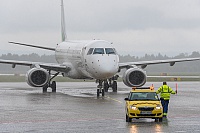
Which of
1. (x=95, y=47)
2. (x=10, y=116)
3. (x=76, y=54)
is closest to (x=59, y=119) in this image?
(x=10, y=116)

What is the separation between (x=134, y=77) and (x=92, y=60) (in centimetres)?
483

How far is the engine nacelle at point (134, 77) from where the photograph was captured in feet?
139

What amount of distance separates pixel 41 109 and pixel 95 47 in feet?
41.4

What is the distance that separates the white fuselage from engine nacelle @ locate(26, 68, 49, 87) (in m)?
2.71

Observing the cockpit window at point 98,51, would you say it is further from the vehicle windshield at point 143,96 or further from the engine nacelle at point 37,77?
the vehicle windshield at point 143,96

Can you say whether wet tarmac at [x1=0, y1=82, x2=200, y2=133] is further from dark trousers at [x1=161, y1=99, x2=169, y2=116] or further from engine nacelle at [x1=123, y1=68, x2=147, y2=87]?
engine nacelle at [x1=123, y1=68, x2=147, y2=87]

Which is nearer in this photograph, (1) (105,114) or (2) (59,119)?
(2) (59,119)

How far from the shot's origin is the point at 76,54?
43.9 metres

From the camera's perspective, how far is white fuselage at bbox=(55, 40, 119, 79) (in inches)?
1480

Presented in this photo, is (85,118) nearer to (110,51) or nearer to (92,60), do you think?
(92,60)

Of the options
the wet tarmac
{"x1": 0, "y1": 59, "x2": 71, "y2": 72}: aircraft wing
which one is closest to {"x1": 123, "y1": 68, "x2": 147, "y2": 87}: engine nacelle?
{"x1": 0, "y1": 59, "x2": 71, "y2": 72}: aircraft wing

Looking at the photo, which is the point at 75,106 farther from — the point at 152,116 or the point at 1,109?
the point at 152,116

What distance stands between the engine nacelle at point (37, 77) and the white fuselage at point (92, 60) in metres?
2.71

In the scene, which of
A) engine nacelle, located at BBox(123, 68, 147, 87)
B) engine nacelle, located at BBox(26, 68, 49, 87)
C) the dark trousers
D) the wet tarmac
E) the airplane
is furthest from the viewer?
engine nacelle, located at BBox(123, 68, 147, 87)
